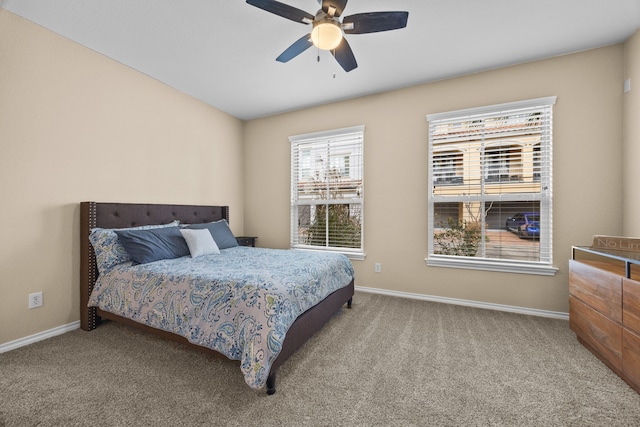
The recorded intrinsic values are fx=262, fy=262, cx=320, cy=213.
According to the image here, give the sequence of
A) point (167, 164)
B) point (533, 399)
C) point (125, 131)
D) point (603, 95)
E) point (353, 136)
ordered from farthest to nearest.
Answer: point (353, 136), point (167, 164), point (125, 131), point (603, 95), point (533, 399)

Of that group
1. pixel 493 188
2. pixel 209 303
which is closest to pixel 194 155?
pixel 209 303

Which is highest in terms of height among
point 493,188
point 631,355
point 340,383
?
point 493,188

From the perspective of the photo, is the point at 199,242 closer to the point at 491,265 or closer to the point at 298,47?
the point at 298,47

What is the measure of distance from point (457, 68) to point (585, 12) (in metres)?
1.00

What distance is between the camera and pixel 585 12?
6.77ft

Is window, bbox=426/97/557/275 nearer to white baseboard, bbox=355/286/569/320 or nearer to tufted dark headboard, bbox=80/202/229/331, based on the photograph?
white baseboard, bbox=355/286/569/320

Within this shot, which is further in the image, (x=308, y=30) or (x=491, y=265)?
(x=491, y=265)

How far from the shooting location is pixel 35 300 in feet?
7.30

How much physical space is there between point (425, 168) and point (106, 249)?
3471mm

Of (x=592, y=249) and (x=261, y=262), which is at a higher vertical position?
(x=592, y=249)

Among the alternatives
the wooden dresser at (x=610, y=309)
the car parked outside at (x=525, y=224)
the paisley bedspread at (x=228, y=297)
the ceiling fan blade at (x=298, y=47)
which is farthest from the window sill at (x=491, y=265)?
the ceiling fan blade at (x=298, y=47)

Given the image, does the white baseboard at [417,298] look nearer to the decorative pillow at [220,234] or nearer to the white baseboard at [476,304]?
the white baseboard at [476,304]

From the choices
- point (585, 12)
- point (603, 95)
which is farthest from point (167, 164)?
point (603, 95)

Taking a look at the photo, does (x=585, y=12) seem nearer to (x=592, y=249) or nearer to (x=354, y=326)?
(x=592, y=249)
